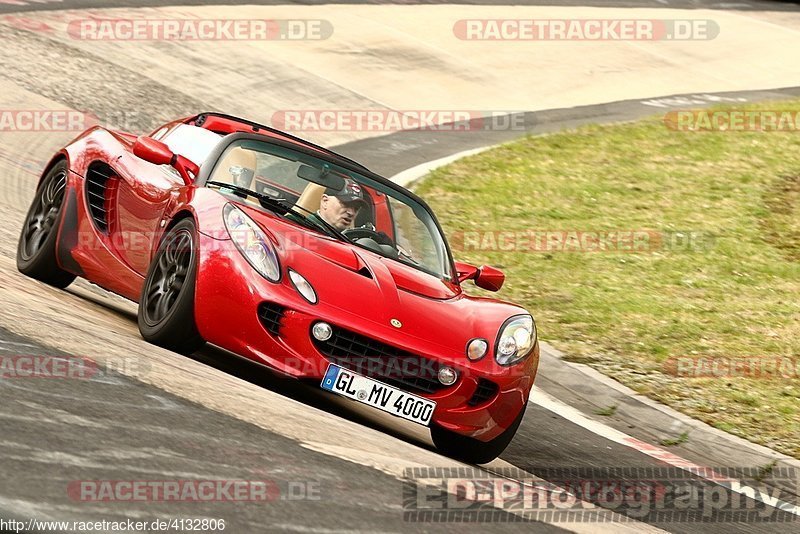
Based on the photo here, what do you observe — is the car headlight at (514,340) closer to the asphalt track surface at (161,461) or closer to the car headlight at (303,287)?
the asphalt track surface at (161,461)

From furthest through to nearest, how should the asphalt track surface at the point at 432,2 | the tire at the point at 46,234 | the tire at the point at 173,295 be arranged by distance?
the asphalt track surface at the point at 432,2 < the tire at the point at 46,234 < the tire at the point at 173,295

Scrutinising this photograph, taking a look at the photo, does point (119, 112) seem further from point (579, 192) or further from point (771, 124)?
point (771, 124)

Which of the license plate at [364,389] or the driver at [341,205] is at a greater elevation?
the driver at [341,205]

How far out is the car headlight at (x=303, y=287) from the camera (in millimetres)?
6238

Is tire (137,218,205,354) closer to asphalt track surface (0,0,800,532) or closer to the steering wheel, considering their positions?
asphalt track surface (0,0,800,532)

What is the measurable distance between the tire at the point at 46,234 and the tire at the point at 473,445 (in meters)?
2.88

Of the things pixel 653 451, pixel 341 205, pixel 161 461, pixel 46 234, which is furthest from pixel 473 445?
pixel 46 234

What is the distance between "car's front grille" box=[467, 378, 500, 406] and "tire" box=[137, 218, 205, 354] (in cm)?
138

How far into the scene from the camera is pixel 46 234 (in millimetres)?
8219

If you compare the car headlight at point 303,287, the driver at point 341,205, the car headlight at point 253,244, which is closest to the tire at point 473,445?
the car headlight at point 303,287

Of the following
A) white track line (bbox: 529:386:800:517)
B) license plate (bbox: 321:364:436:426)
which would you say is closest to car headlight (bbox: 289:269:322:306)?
license plate (bbox: 321:364:436:426)

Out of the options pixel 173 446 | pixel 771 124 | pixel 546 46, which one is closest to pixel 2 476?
pixel 173 446

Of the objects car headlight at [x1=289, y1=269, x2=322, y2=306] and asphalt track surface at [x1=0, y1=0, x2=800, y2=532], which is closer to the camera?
asphalt track surface at [x1=0, y1=0, x2=800, y2=532]

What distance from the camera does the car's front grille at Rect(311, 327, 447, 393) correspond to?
6145 mm
